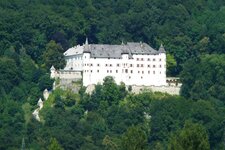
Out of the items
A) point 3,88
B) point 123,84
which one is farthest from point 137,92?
point 3,88

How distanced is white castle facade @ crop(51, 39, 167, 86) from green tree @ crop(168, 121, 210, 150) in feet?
108

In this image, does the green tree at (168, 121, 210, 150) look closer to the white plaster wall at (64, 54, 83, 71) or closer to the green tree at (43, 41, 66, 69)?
the white plaster wall at (64, 54, 83, 71)

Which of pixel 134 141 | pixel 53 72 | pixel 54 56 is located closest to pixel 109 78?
pixel 53 72

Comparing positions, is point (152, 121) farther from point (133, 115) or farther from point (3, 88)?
point (3, 88)

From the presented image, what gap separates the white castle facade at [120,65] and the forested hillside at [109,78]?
1368 mm

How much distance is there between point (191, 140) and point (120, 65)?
3580 centimetres

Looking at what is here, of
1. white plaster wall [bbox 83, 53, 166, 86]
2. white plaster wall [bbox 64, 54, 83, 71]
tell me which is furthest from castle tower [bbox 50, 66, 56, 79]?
white plaster wall [bbox 83, 53, 166, 86]

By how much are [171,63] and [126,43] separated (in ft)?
18.2

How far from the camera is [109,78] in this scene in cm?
14700

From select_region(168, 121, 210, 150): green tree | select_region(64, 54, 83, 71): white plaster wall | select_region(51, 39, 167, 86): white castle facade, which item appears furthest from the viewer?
select_region(64, 54, 83, 71): white plaster wall

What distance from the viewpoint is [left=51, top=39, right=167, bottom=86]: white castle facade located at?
147500 mm

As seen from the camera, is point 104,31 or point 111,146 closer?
point 111,146

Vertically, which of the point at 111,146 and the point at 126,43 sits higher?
the point at 126,43

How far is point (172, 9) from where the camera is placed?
561 feet
